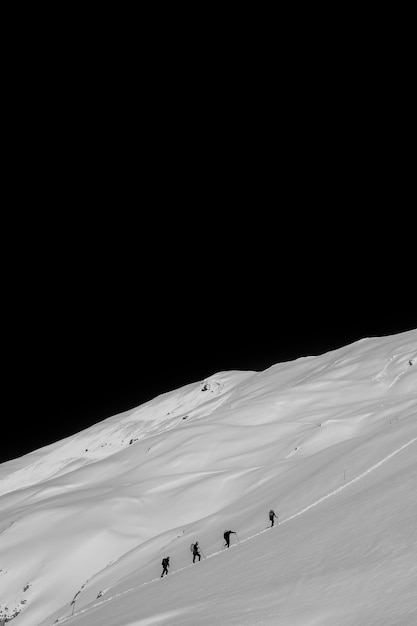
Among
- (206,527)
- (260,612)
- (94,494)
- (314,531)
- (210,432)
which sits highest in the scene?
(210,432)

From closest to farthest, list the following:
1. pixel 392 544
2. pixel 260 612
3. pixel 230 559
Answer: pixel 260 612 < pixel 392 544 < pixel 230 559

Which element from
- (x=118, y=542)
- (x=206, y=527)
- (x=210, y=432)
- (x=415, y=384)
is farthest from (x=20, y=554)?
(x=415, y=384)

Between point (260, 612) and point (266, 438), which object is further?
point (266, 438)

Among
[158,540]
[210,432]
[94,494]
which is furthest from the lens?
[210,432]

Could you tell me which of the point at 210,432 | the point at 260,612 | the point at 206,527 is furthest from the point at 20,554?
the point at 260,612

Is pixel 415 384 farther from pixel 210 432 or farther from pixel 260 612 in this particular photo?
pixel 260 612

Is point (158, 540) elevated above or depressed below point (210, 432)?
below
